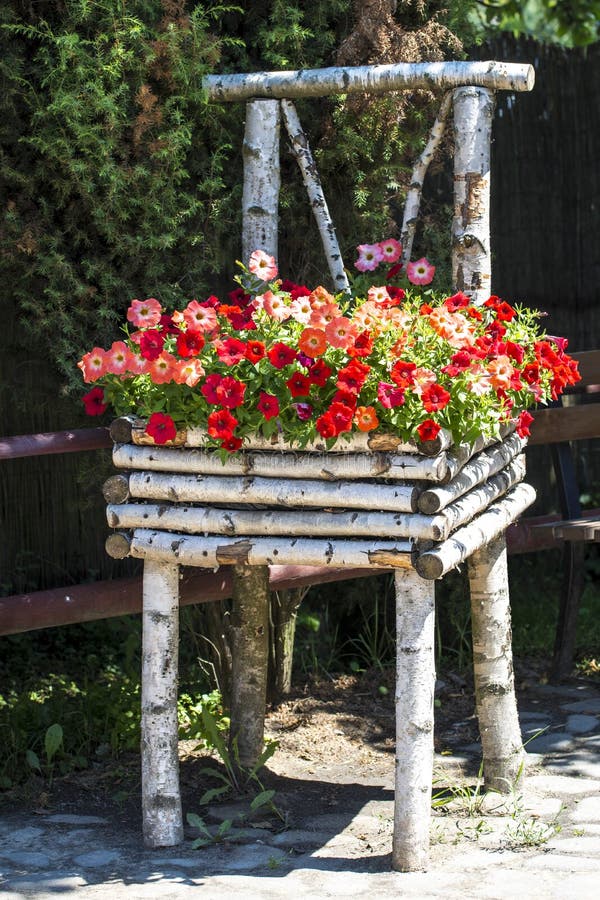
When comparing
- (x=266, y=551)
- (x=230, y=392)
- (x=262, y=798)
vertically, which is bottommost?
(x=262, y=798)

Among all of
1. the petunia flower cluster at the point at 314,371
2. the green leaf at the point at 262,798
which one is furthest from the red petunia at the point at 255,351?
the green leaf at the point at 262,798

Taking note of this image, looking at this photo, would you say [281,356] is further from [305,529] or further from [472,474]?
[472,474]

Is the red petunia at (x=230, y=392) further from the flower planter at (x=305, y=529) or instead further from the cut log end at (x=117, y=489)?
the cut log end at (x=117, y=489)

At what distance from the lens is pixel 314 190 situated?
4.03 m

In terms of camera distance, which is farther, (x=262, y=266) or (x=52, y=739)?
(x=52, y=739)

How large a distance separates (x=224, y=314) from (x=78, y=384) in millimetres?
733

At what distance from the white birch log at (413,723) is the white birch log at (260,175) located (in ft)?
4.25

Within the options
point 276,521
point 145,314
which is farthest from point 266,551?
point 145,314

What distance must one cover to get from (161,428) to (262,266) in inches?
25.0

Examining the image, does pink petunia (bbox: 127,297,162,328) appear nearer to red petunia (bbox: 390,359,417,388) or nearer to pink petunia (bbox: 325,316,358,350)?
pink petunia (bbox: 325,316,358,350)

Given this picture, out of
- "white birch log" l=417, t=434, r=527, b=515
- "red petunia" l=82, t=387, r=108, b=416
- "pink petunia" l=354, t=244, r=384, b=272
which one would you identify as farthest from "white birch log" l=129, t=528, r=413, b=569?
"pink petunia" l=354, t=244, r=384, b=272

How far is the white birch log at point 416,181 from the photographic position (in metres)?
3.92

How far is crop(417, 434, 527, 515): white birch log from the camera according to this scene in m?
3.16

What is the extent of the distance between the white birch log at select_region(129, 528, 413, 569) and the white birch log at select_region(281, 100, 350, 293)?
1008mm
